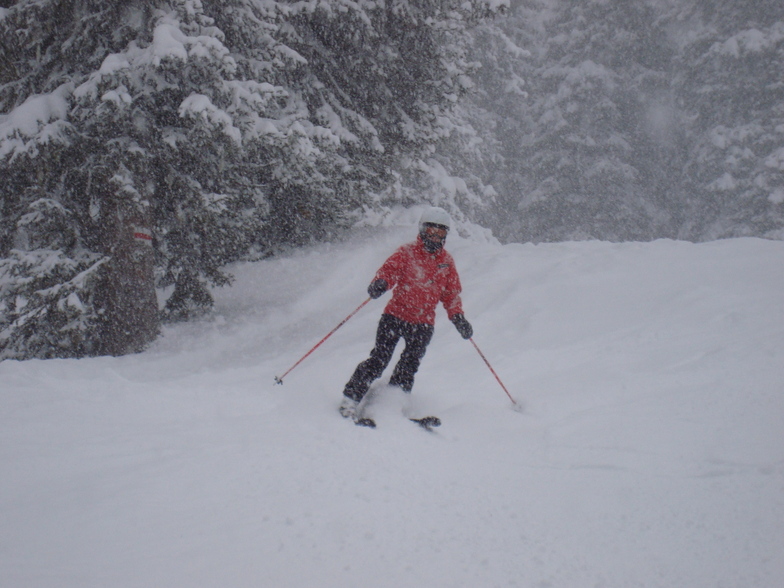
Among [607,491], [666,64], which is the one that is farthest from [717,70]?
[607,491]

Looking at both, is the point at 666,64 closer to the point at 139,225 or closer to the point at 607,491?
the point at 139,225

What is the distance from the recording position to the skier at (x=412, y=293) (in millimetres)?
4812

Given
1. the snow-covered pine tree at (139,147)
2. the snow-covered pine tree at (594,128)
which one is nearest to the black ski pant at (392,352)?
the snow-covered pine tree at (139,147)

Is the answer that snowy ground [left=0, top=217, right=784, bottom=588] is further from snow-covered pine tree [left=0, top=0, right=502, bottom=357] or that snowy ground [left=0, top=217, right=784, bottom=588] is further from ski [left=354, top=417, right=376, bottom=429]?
snow-covered pine tree [left=0, top=0, right=502, bottom=357]

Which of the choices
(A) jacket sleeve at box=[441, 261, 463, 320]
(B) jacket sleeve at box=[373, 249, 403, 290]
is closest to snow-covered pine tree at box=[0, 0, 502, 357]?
(B) jacket sleeve at box=[373, 249, 403, 290]

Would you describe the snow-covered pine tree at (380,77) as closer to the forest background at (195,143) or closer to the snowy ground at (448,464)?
the forest background at (195,143)

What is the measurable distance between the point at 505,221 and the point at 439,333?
19.4 m

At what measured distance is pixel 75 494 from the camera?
107 inches

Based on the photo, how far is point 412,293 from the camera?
490 centimetres

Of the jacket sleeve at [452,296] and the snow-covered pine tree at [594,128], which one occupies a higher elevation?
the snow-covered pine tree at [594,128]

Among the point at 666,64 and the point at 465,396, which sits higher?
the point at 666,64

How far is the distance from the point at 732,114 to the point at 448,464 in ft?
73.9

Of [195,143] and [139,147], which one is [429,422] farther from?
[139,147]

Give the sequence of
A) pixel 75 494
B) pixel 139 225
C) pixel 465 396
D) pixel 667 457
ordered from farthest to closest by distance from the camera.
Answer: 1. pixel 139 225
2. pixel 465 396
3. pixel 667 457
4. pixel 75 494
